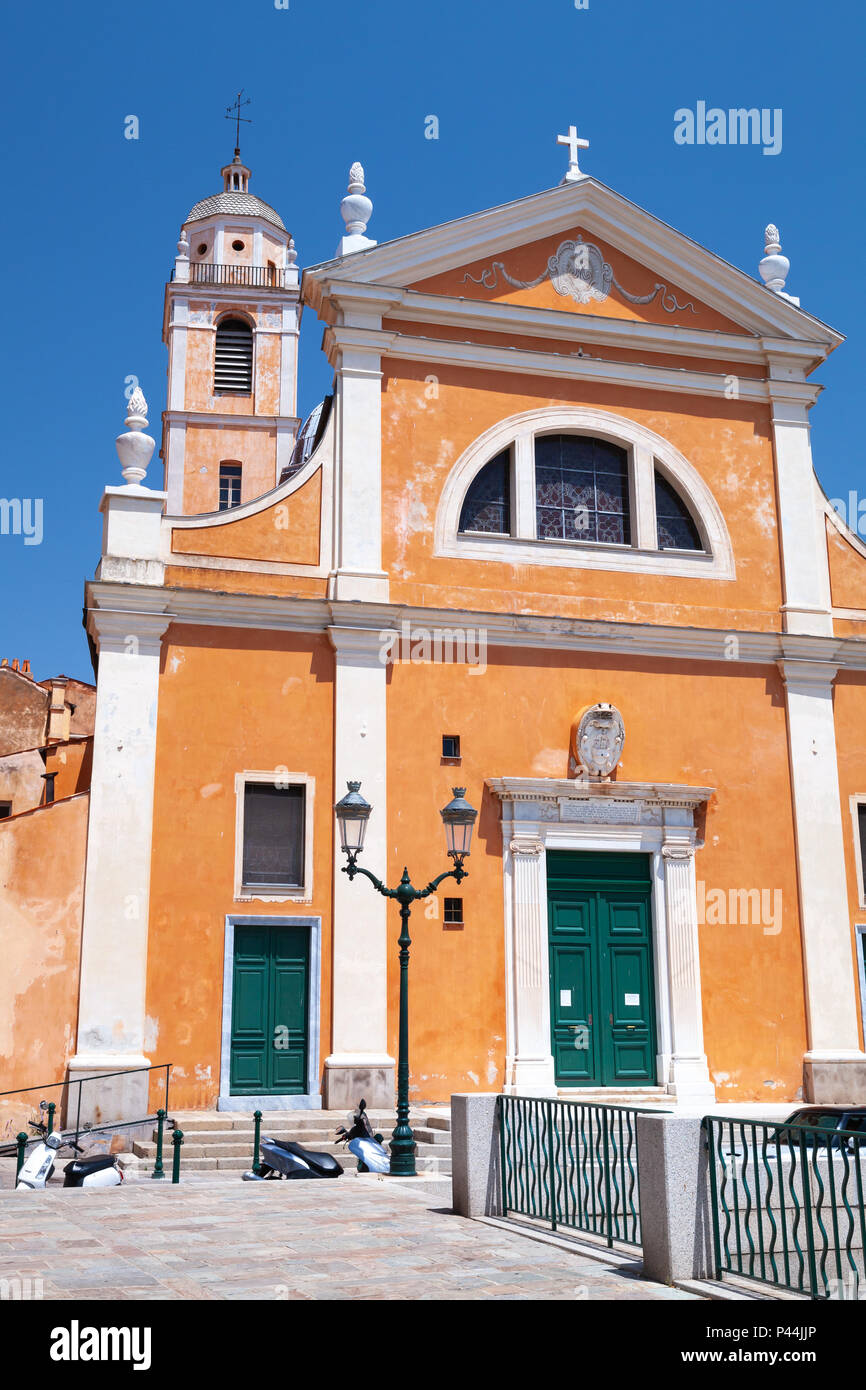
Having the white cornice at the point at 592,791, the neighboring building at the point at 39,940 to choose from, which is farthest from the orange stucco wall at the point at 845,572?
the neighboring building at the point at 39,940

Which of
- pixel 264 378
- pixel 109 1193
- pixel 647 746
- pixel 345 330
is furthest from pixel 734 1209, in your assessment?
pixel 264 378

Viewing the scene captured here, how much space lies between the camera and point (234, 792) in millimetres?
17328

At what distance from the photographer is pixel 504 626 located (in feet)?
61.6

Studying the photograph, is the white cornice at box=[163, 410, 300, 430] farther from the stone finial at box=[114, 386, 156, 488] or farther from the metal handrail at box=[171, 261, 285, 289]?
the stone finial at box=[114, 386, 156, 488]

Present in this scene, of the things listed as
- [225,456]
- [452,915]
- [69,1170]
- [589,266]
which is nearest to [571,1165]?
[69,1170]

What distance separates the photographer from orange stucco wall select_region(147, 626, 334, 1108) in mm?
16562

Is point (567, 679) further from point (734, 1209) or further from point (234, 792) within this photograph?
point (734, 1209)

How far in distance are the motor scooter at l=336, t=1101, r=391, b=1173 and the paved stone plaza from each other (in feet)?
7.67

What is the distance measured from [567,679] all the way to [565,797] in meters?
1.69

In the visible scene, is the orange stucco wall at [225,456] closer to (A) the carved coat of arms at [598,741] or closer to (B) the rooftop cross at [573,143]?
(B) the rooftop cross at [573,143]

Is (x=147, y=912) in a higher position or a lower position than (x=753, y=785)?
lower

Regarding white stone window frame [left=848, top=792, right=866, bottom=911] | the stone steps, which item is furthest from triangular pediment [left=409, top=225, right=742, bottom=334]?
the stone steps

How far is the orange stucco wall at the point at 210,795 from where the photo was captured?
16.6m

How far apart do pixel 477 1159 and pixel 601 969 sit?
812cm
